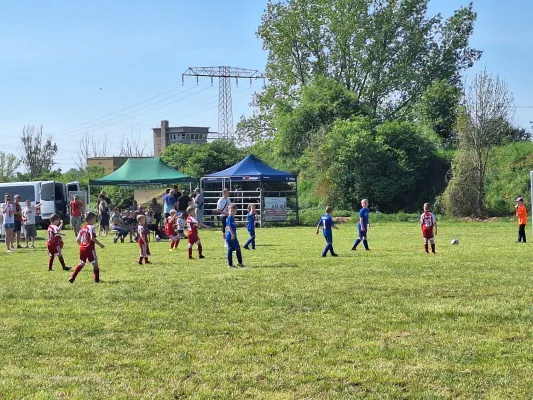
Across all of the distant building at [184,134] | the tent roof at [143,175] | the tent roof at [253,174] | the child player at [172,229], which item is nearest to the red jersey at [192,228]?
the child player at [172,229]

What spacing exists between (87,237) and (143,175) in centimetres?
2229

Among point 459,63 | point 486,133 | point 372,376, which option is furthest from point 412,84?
point 372,376

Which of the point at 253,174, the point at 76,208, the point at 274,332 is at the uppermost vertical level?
the point at 253,174

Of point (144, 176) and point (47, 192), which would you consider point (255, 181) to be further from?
point (47, 192)

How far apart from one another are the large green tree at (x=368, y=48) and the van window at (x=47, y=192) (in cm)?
2285

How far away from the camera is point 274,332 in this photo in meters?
9.38

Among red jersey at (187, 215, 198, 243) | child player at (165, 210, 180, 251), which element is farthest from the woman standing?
red jersey at (187, 215, 198, 243)

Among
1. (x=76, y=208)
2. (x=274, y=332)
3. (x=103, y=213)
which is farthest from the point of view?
(x=103, y=213)

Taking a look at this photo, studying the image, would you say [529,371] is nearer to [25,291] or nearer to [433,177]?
[25,291]

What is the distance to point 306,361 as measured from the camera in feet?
25.8

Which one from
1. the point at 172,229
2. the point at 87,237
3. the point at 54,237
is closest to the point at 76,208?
the point at 172,229

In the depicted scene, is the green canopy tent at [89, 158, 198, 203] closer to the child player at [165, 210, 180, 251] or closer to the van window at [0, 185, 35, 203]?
the van window at [0, 185, 35, 203]

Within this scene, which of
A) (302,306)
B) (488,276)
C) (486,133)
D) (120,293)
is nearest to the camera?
(302,306)

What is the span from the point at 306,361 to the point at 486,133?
3491 centimetres
